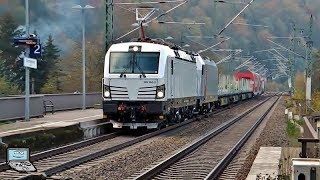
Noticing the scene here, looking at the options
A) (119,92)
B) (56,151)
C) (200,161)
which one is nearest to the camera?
(200,161)

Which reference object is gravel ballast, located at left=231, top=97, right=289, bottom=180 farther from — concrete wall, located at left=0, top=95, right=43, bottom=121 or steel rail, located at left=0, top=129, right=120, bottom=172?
concrete wall, located at left=0, top=95, right=43, bottom=121

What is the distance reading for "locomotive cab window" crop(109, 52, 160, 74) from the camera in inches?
891

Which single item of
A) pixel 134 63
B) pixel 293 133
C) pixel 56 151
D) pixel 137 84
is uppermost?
pixel 134 63

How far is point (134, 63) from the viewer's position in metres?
22.7

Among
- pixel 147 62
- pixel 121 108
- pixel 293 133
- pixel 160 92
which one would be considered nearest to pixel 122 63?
pixel 147 62

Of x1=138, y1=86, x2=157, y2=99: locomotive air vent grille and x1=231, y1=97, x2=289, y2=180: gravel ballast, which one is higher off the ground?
x1=138, y1=86, x2=157, y2=99: locomotive air vent grille

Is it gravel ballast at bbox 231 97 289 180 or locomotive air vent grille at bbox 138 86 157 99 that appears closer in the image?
gravel ballast at bbox 231 97 289 180

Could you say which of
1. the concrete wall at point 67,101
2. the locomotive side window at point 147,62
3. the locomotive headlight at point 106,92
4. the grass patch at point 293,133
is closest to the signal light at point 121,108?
the locomotive headlight at point 106,92

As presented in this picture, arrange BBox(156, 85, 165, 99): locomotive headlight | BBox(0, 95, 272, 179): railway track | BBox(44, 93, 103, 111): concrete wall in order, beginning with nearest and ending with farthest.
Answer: BBox(0, 95, 272, 179): railway track
BBox(156, 85, 165, 99): locomotive headlight
BBox(44, 93, 103, 111): concrete wall

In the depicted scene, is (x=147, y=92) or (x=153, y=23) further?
(x=153, y=23)

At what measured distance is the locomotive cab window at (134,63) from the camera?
74.3 ft

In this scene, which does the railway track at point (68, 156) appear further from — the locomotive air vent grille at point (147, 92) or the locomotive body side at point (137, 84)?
the locomotive air vent grille at point (147, 92)

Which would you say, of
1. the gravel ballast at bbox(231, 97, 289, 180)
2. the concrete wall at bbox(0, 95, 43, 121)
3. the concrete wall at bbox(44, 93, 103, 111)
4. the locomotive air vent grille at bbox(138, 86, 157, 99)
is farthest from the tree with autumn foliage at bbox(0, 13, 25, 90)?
the locomotive air vent grille at bbox(138, 86, 157, 99)

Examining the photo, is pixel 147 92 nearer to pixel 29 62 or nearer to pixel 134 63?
pixel 134 63
